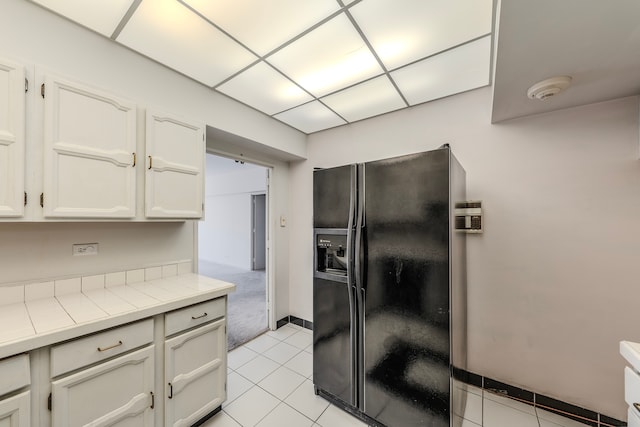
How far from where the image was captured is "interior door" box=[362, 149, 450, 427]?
1.37 m

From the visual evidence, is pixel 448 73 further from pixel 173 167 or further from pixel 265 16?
pixel 173 167

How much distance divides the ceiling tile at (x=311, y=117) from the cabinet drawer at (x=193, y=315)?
191 centimetres

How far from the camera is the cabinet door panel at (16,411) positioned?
913 mm

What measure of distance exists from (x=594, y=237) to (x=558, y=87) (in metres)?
1.06

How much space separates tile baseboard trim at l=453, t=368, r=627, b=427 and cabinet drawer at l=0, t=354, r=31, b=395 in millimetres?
2072

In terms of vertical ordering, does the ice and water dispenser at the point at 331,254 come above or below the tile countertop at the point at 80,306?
above

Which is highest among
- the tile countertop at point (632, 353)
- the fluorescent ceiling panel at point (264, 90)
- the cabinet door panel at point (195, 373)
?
the fluorescent ceiling panel at point (264, 90)

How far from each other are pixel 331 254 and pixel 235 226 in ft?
18.9

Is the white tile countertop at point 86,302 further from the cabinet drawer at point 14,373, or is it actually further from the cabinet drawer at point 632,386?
the cabinet drawer at point 632,386

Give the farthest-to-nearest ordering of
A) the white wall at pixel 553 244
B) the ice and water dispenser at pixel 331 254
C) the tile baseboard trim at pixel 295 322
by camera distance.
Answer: the tile baseboard trim at pixel 295 322
the ice and water dispenser at pixel 331 254
the white wall at pixel 553 244

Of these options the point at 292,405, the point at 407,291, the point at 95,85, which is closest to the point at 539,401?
the point at 407,291

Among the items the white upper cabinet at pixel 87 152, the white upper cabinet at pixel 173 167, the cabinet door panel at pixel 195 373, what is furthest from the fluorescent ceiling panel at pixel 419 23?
the cabinet door panel at pixel 195 373

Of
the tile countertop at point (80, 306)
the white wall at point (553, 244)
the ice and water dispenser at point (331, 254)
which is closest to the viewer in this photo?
the tile countertop at point (80, 306)

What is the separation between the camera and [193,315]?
1514mm
